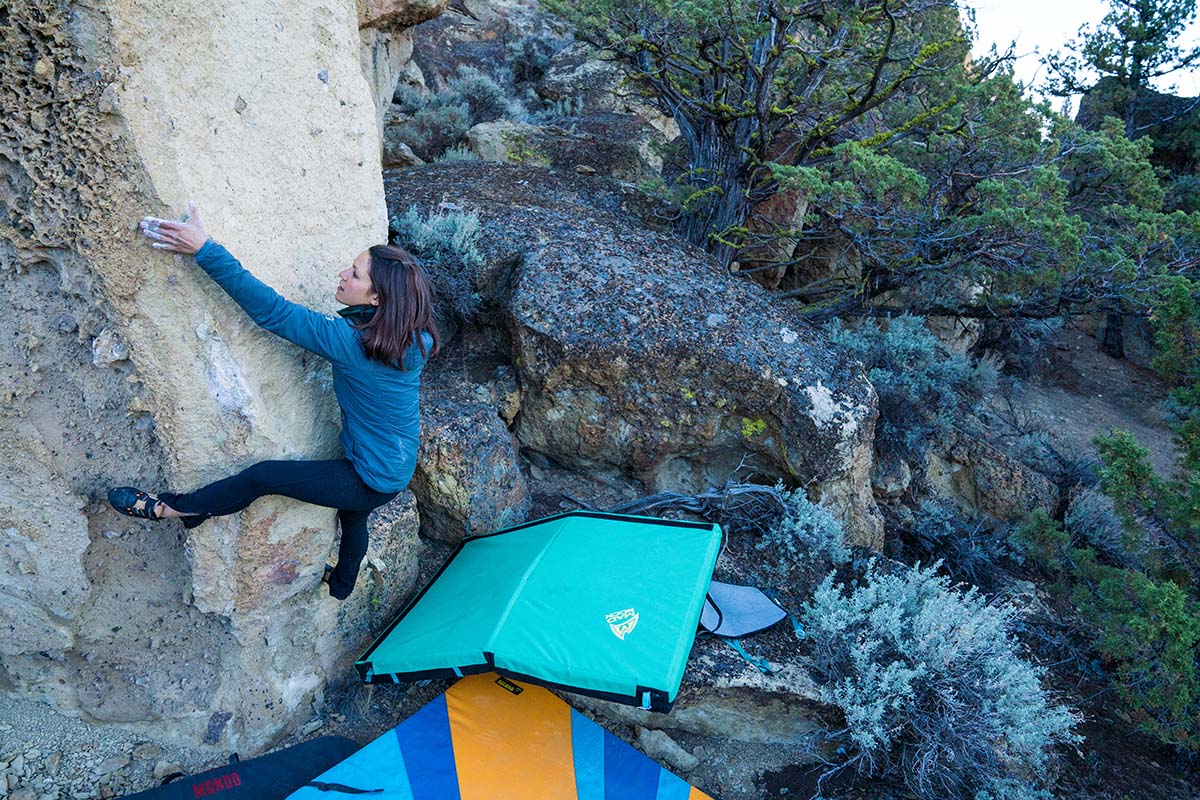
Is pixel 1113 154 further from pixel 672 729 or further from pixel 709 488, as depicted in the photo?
pixel 672 729

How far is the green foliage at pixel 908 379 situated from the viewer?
637cm

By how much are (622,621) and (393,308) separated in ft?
5.45

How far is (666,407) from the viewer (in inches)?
193

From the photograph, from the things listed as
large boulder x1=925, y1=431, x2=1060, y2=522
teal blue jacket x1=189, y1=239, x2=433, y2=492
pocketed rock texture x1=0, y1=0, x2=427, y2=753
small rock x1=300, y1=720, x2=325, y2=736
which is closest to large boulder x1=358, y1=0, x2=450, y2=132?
pocketed rock texture x1=0, y1=0, x2=427, y2=753

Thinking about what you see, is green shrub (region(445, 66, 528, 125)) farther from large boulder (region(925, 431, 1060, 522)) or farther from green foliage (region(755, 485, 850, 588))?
green foliage (region(755, 485, 850, 588))

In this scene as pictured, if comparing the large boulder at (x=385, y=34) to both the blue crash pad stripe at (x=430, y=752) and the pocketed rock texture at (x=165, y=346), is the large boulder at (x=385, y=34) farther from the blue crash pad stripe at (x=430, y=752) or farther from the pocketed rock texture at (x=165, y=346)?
the blue crash pad stripe at (x=430, y=752)

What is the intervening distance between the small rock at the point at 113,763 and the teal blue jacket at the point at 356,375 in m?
1.62

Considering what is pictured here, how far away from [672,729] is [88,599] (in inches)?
106

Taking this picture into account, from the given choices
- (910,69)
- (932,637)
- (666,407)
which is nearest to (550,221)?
(666,407)

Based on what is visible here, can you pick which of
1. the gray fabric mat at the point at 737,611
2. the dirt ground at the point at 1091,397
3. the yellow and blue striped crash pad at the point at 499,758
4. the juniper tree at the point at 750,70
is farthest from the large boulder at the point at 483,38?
the yellow and blue striped crash pad at the point at 499,758

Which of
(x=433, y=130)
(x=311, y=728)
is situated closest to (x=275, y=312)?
(x=311, y=728)

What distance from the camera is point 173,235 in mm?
2461

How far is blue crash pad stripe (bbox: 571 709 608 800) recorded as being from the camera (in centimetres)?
316

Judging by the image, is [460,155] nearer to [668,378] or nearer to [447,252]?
[447,252]
